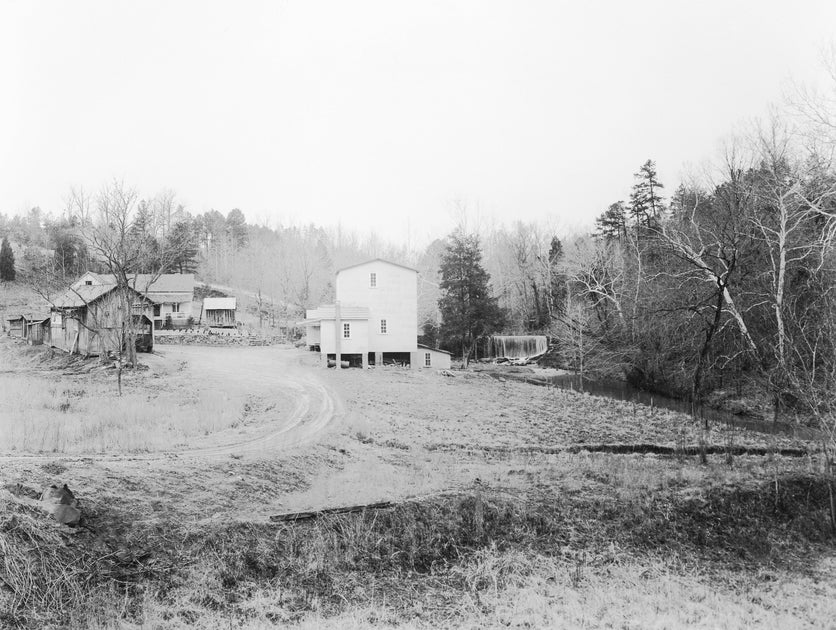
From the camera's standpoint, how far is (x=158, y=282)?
20.5 metres

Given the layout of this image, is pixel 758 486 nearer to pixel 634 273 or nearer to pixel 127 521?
pixel 127 521

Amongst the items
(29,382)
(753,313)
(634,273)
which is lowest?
(29,382)

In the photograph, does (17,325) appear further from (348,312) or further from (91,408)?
(348,312)

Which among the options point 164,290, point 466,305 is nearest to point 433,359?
point 466,305

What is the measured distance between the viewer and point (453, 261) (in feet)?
97.2

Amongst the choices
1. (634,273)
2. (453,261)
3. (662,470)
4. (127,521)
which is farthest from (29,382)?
(634,273)

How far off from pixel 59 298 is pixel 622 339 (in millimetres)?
23106

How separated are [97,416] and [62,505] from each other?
13.5 ft

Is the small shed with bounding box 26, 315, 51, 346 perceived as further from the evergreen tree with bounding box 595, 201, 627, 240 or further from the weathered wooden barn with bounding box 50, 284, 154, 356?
the evergreen tree with bounding box 595, 201, 627, 240

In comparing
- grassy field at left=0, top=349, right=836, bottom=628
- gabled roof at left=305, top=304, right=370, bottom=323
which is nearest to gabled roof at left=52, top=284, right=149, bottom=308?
grassy field at left=0, top=349, right=836, bottom=628

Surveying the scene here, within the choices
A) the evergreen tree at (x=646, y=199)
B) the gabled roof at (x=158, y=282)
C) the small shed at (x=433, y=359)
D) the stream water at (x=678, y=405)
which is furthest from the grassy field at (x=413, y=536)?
the evergreen tree at (x=646, y=199)

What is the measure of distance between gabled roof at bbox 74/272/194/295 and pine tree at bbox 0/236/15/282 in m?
1.73

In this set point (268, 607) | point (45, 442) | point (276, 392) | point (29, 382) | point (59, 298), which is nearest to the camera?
point (268, 607)

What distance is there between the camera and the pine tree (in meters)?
9.21
